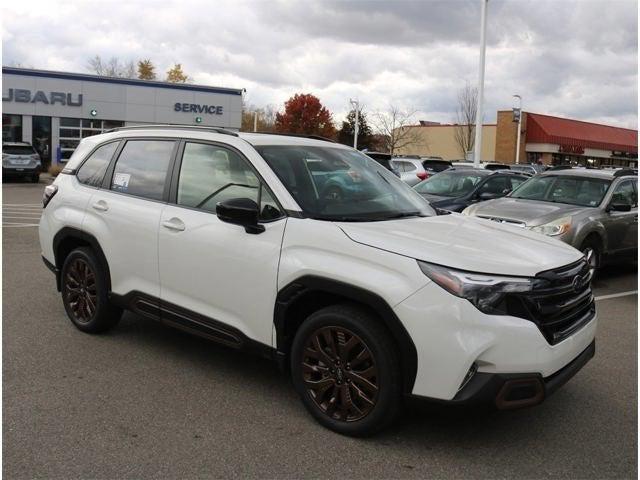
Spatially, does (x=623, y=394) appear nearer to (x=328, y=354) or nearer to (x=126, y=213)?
(x=328, y=354)

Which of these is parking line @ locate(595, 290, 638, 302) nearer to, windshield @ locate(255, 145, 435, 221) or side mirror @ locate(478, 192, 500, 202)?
side mirror @ locate(478, 192, 500, 202)

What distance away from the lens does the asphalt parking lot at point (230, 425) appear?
3350mm

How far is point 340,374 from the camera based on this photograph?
366 centimetres

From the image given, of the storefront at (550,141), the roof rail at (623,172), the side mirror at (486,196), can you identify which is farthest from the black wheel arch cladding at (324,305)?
the storefront at (550,141)

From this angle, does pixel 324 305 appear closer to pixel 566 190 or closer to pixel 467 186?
pixel 566 190

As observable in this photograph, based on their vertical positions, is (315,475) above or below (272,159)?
below

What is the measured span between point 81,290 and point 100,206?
2.64 feet

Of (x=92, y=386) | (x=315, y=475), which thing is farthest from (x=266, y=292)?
(x=92, y=386)

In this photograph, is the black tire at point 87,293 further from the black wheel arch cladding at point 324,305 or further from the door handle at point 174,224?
the black wheel arch cladding at point 324,305

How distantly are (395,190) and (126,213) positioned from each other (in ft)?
6.85

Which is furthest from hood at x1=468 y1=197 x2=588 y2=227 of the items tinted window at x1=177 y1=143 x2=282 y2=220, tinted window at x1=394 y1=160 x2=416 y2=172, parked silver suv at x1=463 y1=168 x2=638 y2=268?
tinted window at x1=394 y1=160 x2=416 y2=172

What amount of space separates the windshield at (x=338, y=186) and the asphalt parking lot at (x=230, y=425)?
4.26 ft

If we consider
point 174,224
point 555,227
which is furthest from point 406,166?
point 174,224

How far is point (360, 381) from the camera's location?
11.7ft
